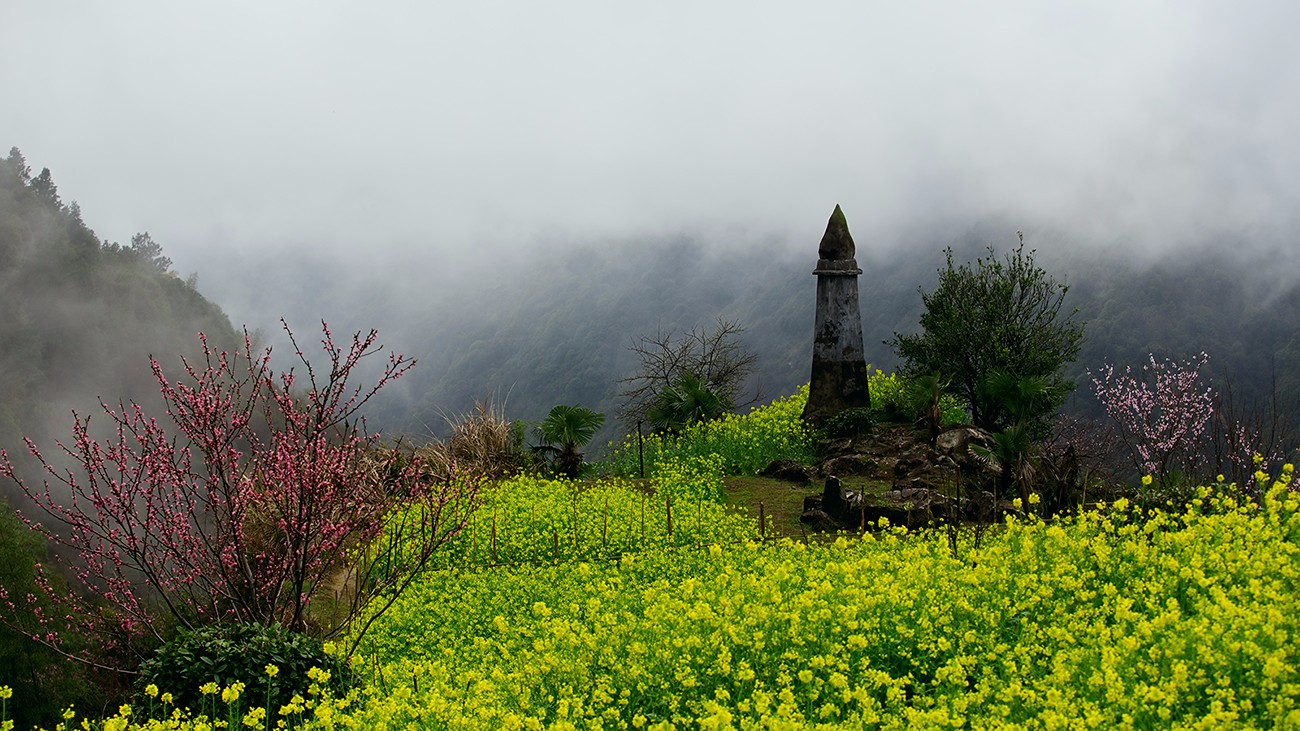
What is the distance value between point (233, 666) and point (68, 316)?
117 ft

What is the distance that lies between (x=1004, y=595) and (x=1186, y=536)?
1.37 meters

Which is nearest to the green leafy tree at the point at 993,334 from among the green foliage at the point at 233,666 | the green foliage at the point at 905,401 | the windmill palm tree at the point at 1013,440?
the green foliage at the point at 905,401

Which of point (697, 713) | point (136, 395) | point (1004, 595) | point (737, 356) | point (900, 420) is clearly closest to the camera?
point (697, 713)

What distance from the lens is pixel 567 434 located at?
19.8 m

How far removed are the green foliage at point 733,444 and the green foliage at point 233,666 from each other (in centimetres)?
1171

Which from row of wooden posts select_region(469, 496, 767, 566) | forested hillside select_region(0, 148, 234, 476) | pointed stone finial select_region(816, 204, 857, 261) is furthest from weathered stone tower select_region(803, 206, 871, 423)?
forested hillside select_region(0, 148, 234, 476)

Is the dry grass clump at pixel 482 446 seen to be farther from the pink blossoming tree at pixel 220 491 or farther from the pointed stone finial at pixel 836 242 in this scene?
the pink blossoming tree at pixel 220 491

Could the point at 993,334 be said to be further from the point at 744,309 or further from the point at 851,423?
the point at 744,309

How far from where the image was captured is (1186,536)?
24.9 feet

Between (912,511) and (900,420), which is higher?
(900,420)

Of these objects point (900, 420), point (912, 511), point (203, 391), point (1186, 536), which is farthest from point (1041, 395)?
point (203, 391)

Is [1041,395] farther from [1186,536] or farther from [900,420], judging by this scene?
[1186,536]

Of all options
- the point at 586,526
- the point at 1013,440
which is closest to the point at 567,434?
the point at 586,526

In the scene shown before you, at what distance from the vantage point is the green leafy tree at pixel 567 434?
19.8 m
